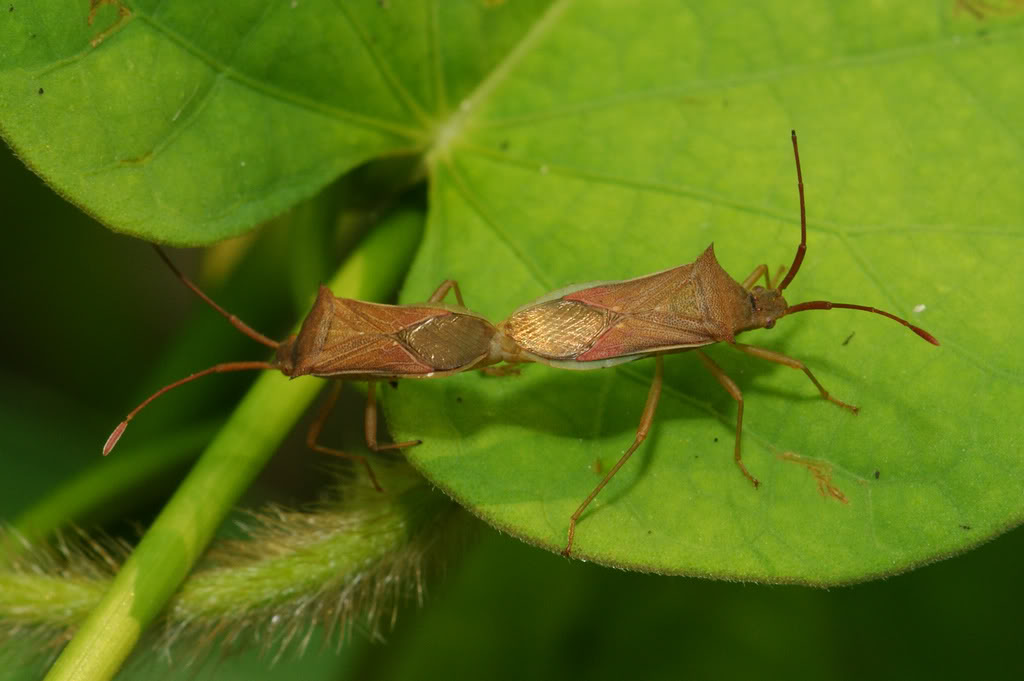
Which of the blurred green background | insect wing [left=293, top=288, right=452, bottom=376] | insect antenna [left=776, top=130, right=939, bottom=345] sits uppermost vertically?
insect wing [left=293, top=288, right=452, bottom=376]

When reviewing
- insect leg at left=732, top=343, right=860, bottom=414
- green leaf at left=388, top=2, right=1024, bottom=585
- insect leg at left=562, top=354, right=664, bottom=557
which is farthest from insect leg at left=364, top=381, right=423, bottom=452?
insect leg at left=732, top=343, right=860, bottom=414

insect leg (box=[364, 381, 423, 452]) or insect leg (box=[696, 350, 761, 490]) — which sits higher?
insect leg (box=[364, 381, 423, 452])

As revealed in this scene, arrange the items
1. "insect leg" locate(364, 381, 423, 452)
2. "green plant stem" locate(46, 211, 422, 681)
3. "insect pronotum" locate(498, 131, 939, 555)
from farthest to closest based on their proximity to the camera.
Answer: "insect leg" locate(364, 381, 423, 452), "insect pronotum" locate(498, 131, 939, 555), "green plant stem" locate(46, 211, 422, 681)

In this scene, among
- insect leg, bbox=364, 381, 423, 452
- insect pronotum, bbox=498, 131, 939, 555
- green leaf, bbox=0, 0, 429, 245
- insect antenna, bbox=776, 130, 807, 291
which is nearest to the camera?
green leaf, bbox=0, 0, 429, 245

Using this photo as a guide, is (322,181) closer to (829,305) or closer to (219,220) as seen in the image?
(219,220)

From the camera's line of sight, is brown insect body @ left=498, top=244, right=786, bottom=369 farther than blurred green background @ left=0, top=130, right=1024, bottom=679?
No

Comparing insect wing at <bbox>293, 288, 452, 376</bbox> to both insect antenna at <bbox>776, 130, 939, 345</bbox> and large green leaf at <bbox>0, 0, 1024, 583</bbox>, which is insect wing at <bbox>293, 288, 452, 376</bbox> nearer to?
large green leaf at <bbox>0, 0, 1024, 583</bbox>

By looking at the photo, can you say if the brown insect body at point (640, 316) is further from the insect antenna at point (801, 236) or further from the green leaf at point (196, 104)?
the green leaf at point (196, 104)

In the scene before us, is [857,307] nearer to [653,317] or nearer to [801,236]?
[801,236]
